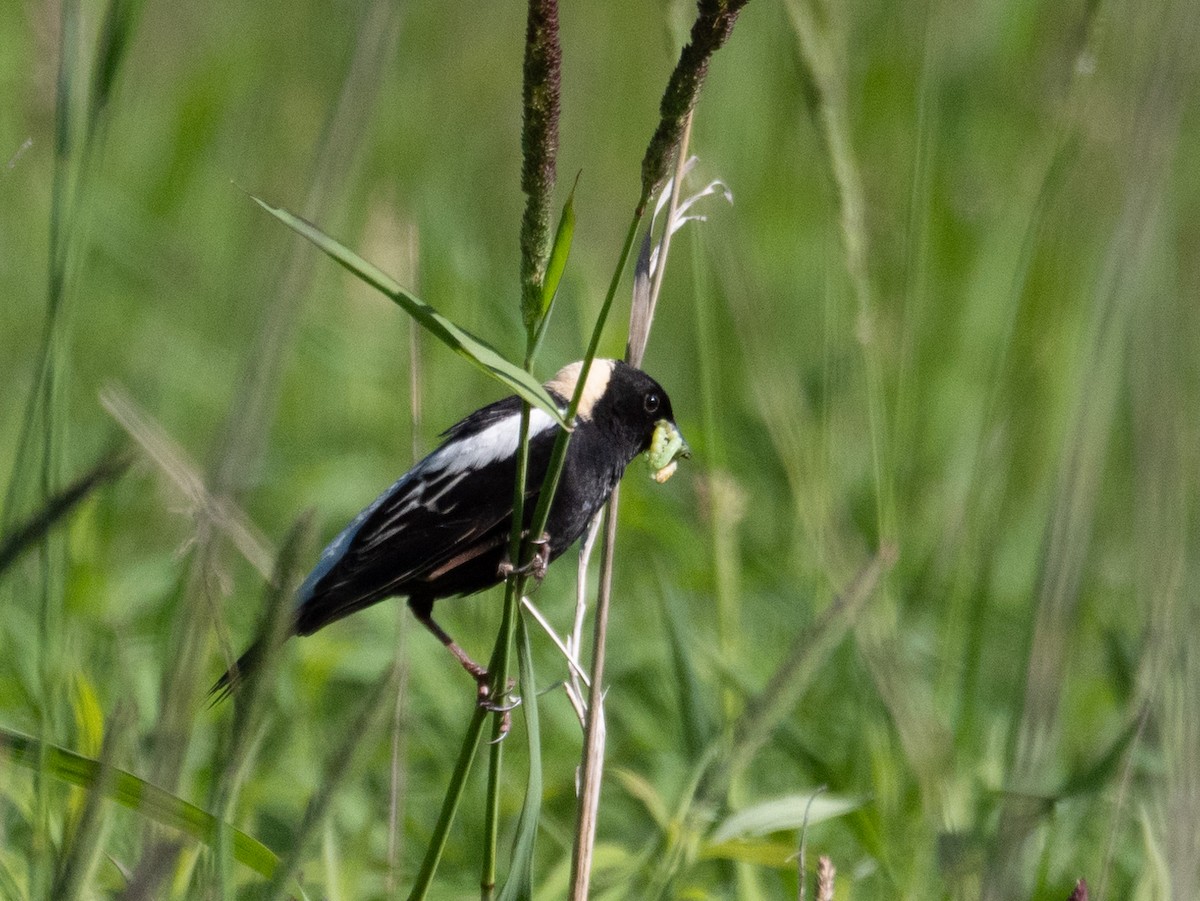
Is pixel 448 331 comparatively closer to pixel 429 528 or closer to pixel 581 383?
pixel 581 383

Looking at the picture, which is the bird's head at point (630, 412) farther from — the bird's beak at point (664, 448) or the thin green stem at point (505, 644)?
the thin green stem at point (505, 644)

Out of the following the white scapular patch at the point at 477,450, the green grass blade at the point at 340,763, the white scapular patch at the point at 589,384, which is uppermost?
the white scapular patch at the point at 589,384

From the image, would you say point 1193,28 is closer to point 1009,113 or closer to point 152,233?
point 152,233

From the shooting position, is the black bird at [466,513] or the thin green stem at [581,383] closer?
the thin green stem at [581,383]

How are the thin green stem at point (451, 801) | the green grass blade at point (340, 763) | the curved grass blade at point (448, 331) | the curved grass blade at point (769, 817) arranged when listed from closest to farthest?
the green grass blade at point (340, 763), the curved grass blade at point (448, 331), the thin green stem at point (451, 801), the curved grass blade at point (769, 817)

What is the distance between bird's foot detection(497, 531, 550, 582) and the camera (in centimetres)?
165

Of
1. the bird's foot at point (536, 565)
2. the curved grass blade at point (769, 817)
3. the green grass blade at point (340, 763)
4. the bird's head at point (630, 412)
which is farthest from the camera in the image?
the bird's head at point (630, 412)

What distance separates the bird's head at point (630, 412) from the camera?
2582 mm

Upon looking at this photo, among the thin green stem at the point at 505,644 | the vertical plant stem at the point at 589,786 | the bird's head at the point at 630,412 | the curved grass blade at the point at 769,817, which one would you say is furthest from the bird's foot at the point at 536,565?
the curved grass blade at the point at 769,817

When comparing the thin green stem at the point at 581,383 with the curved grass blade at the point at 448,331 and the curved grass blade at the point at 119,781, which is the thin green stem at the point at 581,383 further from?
the curved grass blade at the point at 119,781

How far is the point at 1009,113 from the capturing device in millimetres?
6547

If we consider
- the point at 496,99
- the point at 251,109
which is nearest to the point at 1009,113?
the point at 496,99

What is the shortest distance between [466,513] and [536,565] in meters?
0.44

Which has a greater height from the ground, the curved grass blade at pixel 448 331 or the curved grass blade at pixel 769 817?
the curved grass blade at pixel 448 331
